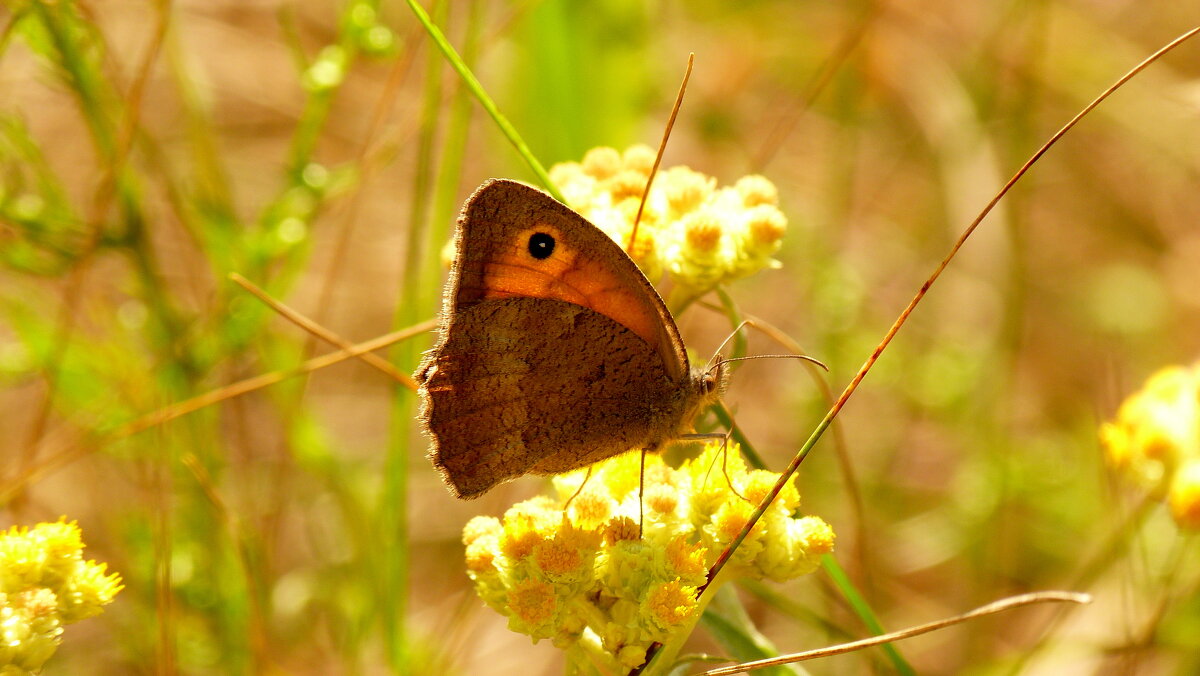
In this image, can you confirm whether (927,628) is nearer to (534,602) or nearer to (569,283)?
(534,602)

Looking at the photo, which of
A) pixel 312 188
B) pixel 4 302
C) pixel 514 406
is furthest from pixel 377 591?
pixel 4 302

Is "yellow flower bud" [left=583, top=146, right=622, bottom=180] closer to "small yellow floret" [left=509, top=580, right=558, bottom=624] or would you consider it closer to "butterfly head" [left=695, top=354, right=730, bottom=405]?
"butterfly head" [left=695, top=354, right=730, bottom=405]

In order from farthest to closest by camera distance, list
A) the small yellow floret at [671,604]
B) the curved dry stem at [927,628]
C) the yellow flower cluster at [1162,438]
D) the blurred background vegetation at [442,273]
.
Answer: the blurred background vegetation at [442,273] → the yellow flower cluster at [1162,438] → the small yellow floret at [671,604] → the curved dry stem at [927,628]

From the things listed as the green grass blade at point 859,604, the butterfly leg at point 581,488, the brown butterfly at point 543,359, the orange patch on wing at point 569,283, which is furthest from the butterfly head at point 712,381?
the green grass blade at point 859,604

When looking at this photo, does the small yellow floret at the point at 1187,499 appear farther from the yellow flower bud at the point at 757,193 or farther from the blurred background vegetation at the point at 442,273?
the yellow flower bud at the point at 757,193

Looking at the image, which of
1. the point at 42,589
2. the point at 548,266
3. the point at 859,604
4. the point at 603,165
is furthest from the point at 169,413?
the point at 859,604
